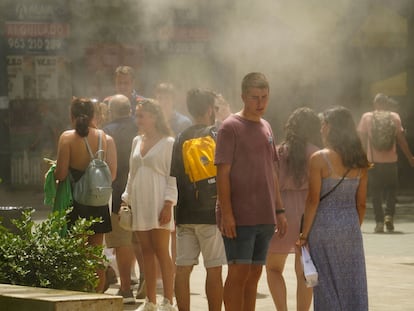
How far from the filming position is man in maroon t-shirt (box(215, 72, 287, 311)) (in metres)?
8.73

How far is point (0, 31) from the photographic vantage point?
54.9 feet

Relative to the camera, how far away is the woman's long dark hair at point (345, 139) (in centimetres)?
882

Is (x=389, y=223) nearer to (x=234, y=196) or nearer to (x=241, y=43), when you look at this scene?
(x=241, y=43)

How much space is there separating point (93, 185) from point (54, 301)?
11.2ft

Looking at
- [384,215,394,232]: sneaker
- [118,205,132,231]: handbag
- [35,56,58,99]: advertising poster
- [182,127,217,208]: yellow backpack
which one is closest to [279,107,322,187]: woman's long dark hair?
[182,127,217,208]: yellow backpack

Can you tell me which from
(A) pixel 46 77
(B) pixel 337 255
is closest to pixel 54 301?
(B) pixel 337 255

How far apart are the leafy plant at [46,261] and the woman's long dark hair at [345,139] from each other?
6.22 feet

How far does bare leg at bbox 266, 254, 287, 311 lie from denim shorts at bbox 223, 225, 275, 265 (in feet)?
3.45

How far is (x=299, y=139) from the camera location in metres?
9.91

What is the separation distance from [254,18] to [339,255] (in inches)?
166

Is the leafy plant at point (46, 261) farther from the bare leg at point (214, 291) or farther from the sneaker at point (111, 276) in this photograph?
the sneaker at point (111, 276)

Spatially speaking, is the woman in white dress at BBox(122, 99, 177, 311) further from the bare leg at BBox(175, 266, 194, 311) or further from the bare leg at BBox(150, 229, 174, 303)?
the bare leg at BBox(175, 266, 194, 311)

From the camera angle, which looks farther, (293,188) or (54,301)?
(293,188)

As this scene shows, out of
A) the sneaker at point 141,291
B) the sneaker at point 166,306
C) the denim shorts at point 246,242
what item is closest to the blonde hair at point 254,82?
the denim shorts at point 246,242
